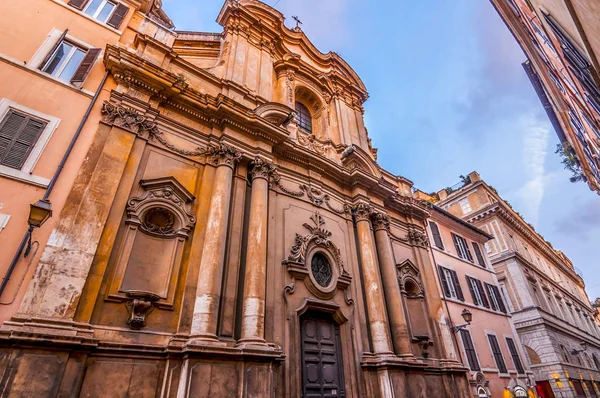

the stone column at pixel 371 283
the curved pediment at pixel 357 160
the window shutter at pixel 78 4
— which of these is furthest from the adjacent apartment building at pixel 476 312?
the window shutter at pixel 78 4

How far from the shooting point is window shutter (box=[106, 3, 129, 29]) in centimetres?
959

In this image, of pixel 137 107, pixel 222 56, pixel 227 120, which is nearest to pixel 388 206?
pixel 227 120

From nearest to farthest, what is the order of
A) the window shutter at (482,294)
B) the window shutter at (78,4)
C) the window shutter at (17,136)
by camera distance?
the window shutter at (17,136) < the window shutter at (78,4) < the window shutter at (482,294)

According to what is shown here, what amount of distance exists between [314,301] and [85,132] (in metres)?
7.53

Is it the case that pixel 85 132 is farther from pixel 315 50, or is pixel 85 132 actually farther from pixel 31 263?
pixel 315 50

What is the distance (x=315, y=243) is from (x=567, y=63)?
33.3 ft

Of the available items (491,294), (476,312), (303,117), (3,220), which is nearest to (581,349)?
(491,294)

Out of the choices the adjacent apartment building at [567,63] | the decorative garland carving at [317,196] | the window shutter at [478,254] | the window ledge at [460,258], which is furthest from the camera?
the window shutter at [478,254]

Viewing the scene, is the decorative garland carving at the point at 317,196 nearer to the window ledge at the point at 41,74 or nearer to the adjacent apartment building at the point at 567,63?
the window ledge at the point at 41,74

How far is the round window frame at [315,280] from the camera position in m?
9.65

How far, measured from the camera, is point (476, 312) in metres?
16.3

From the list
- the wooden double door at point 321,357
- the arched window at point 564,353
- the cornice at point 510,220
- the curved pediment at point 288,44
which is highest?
the curved pediment at point 288,44

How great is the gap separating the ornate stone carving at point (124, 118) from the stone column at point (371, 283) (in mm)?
8090

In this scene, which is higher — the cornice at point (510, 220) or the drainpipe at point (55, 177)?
the cornice at point (510, 220)
